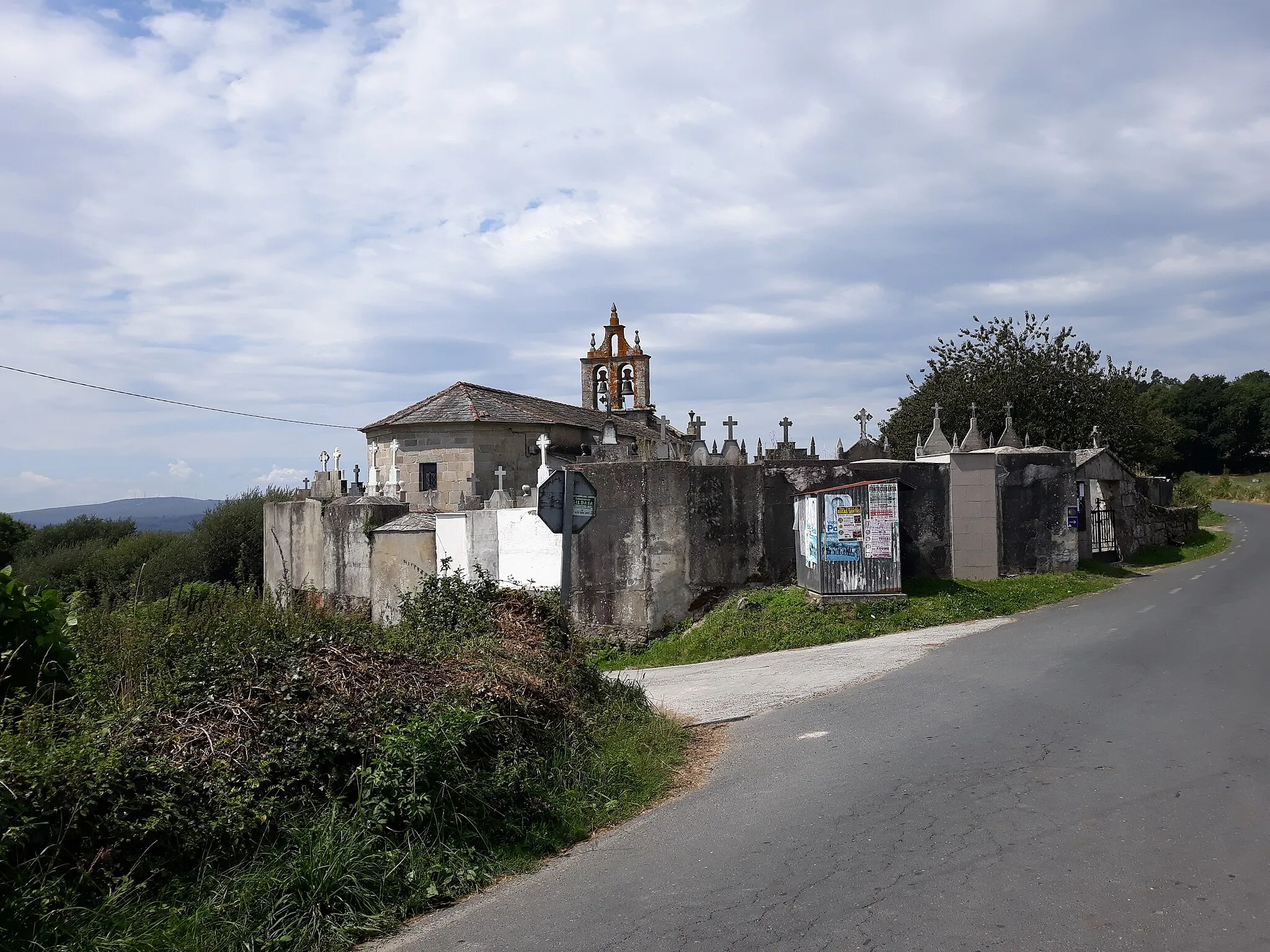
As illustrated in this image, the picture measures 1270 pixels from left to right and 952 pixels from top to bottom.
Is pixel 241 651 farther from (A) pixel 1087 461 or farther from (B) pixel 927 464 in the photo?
(A) pixel 1087 461

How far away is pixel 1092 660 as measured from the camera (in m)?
10.8

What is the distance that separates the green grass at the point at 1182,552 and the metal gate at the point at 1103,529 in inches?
31.9

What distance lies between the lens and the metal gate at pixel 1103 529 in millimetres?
22453

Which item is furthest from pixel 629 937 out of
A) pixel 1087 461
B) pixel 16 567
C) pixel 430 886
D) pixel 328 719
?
pixel 16 567

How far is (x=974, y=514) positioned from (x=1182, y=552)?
1109 cm

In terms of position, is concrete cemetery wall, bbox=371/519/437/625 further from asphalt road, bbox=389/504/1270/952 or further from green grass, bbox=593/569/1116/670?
asphalt road, bbox=389/504/1270/952

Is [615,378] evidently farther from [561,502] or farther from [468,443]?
[561,502]

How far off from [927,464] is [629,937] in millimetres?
14251

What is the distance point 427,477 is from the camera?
35938 mm

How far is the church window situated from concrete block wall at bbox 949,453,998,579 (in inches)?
881

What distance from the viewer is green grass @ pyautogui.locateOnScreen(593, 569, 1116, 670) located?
14648mm

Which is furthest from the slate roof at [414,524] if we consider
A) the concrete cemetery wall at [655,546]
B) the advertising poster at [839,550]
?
the advertising poster at [839,550]

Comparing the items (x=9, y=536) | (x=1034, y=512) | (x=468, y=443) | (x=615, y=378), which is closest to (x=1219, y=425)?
(x=615, y=378)

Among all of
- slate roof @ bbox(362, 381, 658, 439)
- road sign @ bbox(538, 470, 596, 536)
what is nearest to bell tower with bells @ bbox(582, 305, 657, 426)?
slate roof @ bbox(362, 381, 658, 439)
